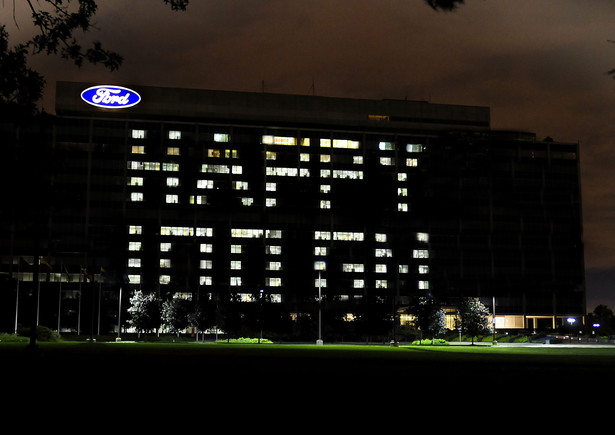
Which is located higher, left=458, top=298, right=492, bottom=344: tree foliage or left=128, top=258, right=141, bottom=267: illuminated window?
left=128, top=258, right=141, bottom=267: illuminated window

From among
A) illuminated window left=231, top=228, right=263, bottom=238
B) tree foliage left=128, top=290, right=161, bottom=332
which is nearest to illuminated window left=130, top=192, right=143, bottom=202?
illuminated window left=231, top=228, right=263, bottom=238

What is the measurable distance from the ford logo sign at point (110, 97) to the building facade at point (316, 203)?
3.24 meters

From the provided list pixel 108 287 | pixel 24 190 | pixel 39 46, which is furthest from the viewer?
pixel 108 287

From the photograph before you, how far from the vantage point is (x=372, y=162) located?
172125mm

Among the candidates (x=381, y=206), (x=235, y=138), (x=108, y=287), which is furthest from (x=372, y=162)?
(x=108, y=287)

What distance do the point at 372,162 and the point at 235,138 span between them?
35.1 metres

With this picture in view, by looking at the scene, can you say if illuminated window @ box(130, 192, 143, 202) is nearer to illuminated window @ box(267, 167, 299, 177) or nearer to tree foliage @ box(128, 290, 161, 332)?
illuminated window @ box(267, 167, 299, 177)

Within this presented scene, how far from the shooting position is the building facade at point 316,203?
164000 millimetres

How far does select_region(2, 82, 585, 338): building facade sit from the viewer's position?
538 ft

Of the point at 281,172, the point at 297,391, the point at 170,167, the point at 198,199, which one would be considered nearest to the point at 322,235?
the point at 281,172

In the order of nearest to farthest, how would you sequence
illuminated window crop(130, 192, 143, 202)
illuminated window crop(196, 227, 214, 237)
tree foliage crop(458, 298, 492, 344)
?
1. tree foliage crop(458, 298, 492, 344)
2. illuminated window crop(130, 192, 143, 202)
3. illuminated window crop(196, 227, 214, 237)

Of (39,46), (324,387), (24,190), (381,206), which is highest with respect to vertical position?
(381,206)

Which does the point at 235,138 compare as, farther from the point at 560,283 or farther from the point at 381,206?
the point at 560,283

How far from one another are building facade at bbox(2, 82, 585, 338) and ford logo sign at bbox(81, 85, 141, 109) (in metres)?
3.24
